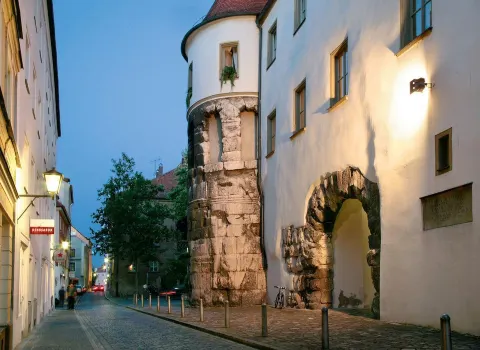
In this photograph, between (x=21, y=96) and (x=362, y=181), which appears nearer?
(x=21, y=96)

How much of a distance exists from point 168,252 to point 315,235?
47653 millimetres

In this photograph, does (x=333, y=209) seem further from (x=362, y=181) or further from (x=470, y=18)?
(x=470, y=18)

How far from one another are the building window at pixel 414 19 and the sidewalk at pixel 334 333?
19.5 feet

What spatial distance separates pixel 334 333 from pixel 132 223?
4525cm

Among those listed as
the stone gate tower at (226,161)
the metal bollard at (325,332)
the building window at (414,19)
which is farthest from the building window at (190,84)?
the metal bollard at (325,332)

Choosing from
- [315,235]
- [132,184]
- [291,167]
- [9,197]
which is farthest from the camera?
[132,184]

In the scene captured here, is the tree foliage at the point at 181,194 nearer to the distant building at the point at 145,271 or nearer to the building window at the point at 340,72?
the distant building at the point at 145,271

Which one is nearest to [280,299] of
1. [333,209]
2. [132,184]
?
[333,209]

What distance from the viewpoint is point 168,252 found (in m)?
67.1

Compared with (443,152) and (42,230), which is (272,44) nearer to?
(42,230)

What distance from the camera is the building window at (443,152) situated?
41.9 ft

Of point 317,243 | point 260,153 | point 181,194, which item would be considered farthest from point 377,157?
point 181,194

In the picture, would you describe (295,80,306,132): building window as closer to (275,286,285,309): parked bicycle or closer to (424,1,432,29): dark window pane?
(275,286,285,309): parked bicycle

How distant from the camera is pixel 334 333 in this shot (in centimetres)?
1334
